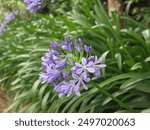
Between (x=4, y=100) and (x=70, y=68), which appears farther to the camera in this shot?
(x=4, y=100)

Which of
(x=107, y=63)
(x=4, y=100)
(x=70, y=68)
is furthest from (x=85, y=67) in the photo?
(x=4, y=100)

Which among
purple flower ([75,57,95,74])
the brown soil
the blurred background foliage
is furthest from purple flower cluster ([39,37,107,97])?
the brown soil

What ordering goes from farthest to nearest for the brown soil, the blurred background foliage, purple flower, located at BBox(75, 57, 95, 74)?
the brown soil < the blurred background foliage < purple flower, located at BBox(75, 57, 95, 74)

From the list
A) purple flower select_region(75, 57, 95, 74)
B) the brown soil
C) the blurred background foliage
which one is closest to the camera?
purple flower select_region(75, 57, 95, 74)

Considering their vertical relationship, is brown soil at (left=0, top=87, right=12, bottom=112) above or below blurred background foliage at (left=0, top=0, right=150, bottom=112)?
below

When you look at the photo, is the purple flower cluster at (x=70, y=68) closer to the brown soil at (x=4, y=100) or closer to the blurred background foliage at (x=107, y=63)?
the blurred background foliage at (x=107, y=63)

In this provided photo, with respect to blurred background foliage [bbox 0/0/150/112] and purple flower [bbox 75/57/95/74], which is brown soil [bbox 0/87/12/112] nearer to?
blurred background foliage [bbox 0/0/150/112]

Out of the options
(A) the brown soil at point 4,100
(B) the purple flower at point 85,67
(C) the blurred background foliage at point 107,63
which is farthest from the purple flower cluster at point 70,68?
(A) the brown soil at point 4,100

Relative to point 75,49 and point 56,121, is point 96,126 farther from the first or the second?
point 75,49

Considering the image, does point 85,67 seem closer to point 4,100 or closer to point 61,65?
point 61,65
